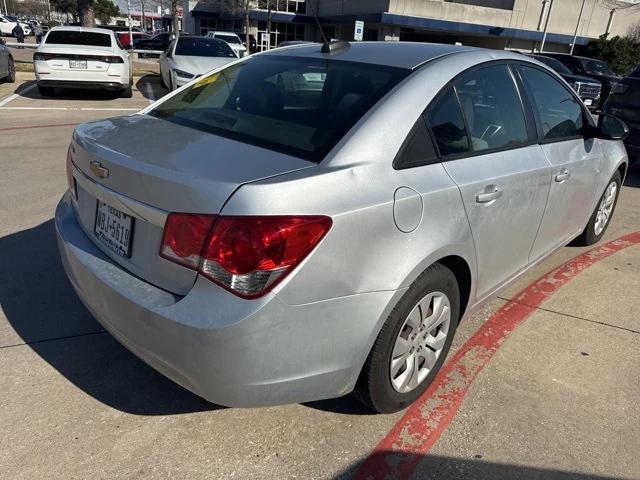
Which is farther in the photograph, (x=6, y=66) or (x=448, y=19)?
(x=448, y=19)

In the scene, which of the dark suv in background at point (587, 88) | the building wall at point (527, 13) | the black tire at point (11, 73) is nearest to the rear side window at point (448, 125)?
the black tire at point (11, 73)

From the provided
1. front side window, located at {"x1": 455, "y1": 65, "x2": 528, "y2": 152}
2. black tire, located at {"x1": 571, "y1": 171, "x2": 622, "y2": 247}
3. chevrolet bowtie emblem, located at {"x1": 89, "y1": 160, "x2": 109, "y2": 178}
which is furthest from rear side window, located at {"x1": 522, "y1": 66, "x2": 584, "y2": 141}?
chevrolet bowtie emblem, located at {"x1": 89, "y1": 160, "x2": 109, "y2": 178}

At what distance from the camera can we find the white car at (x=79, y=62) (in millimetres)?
10922

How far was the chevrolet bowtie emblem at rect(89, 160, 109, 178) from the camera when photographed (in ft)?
7.59

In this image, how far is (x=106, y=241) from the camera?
2.39 metres

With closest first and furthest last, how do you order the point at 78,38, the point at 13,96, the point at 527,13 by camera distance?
the point at 78,38 < the point at 13,96 < the point at 527,13

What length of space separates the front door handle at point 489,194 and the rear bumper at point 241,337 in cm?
81

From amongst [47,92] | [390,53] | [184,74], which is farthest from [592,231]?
[47,92]

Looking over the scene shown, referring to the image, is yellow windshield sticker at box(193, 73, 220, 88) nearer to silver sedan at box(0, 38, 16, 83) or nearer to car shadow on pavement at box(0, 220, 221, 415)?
car shadow on pavement at box(0, 220, 221, 415)

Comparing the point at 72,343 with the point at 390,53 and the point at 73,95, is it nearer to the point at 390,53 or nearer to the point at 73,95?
the point at 390,53

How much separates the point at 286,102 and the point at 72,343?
1803 mm

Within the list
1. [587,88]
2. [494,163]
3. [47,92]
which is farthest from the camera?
[587,88]

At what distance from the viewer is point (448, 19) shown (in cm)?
3953

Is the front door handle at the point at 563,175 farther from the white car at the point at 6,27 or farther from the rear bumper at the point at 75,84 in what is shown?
the white car at the point at 6,27
